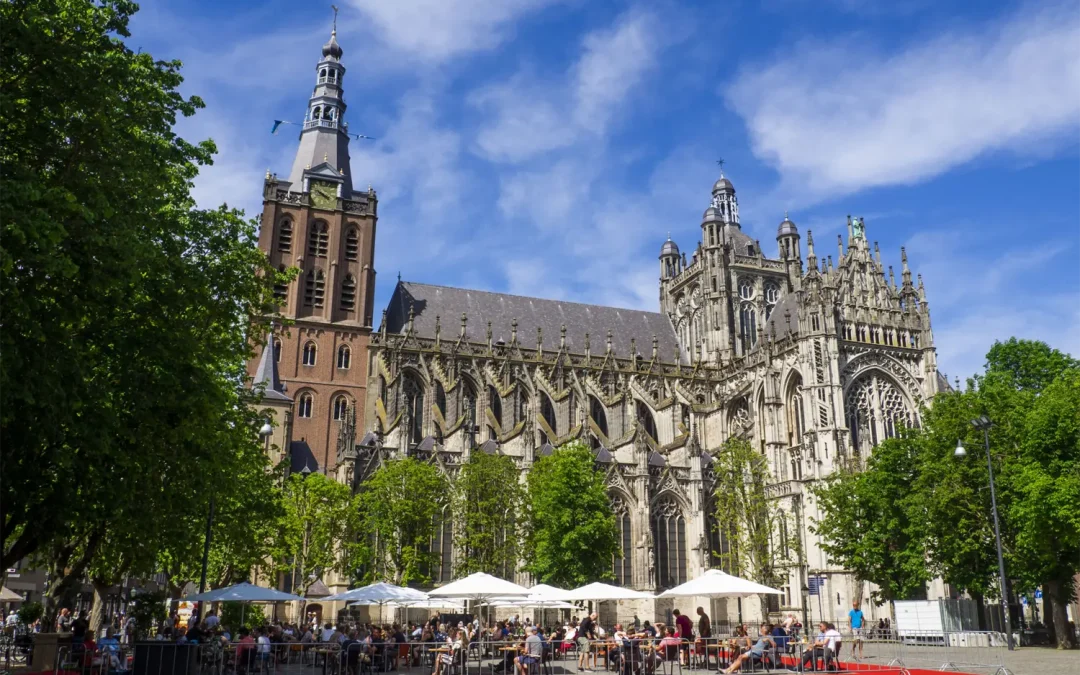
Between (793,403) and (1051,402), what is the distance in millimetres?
24723

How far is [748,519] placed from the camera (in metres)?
49.3

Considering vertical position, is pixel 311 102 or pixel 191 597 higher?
pixel 311 102

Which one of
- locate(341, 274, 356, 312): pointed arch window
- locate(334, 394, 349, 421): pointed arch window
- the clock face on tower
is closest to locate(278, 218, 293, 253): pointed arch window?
the clock face on tower

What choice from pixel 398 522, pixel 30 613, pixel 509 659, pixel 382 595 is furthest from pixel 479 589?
pixel 30 613

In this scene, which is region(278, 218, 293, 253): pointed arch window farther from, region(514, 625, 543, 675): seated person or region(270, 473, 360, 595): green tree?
region(514, 625, 543, 675): seated person

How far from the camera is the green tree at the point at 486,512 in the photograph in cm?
4428

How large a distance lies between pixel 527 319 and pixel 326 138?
19090 millimetres

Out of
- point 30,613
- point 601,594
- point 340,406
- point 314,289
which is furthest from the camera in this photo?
point 314,289

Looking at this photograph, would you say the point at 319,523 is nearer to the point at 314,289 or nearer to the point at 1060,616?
the point at 314,289

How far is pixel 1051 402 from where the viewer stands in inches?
1253

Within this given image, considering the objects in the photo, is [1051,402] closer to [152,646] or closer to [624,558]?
[624,558]

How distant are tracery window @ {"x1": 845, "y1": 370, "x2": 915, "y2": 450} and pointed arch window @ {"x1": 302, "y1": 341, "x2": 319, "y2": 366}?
32.9m

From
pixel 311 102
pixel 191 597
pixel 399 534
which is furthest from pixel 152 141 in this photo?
pixel 311 102

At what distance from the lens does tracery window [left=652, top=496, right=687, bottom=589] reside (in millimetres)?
53094
